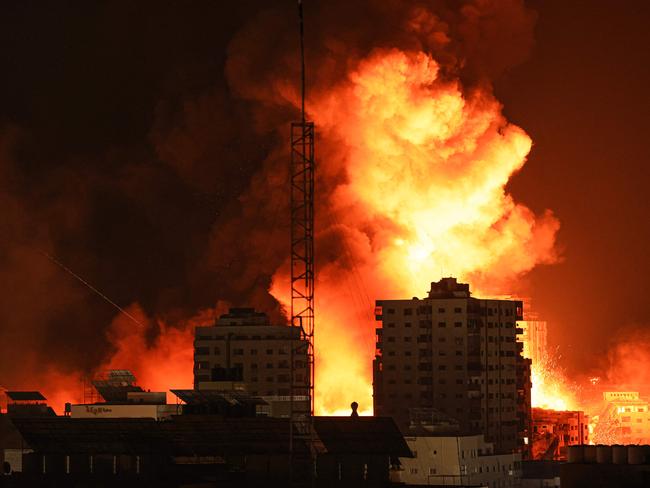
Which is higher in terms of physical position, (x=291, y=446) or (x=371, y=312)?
(x=371, y=312)

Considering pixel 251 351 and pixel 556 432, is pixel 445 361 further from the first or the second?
pixel 251 351

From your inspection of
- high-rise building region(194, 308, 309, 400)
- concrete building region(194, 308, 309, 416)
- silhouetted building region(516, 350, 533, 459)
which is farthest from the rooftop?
silhouetted building region(516, 350, 533, 459)

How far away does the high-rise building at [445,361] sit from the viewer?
17800cm

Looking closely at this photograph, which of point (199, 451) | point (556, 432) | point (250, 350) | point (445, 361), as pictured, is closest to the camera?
point (199, 451)

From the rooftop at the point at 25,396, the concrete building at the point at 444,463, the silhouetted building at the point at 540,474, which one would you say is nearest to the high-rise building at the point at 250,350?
the silhouetted building at the point at 540,474

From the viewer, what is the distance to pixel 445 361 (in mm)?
179250

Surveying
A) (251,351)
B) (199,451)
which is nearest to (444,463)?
(199,451)

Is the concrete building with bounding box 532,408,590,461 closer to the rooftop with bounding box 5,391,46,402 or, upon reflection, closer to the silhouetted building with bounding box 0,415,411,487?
the rooftop with bounding box 5,391,46,402

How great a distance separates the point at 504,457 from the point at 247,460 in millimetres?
27347

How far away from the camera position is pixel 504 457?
6378 inches

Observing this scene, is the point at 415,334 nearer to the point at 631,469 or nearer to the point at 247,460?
the point at 247,460

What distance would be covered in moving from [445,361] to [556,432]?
12.5m

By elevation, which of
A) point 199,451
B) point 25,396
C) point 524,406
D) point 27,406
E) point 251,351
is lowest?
point 199,451

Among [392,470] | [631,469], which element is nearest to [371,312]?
[392,470]
